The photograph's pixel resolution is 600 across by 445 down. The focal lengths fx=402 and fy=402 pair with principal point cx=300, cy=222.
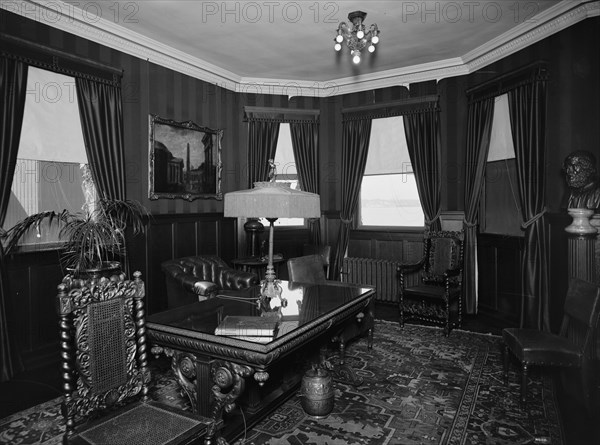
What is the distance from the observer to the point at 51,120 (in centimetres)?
412

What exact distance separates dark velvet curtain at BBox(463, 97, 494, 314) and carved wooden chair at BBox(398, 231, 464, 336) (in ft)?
1.06

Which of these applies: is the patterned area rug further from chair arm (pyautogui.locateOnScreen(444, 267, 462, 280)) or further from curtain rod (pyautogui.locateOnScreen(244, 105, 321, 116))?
curtain rod (pyautogui.locateOnScreen(244, 105, 321, 116))

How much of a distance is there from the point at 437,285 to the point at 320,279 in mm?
2121

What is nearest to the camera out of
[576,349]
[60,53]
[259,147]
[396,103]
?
[576,349]

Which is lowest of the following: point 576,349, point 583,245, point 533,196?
point 576,349

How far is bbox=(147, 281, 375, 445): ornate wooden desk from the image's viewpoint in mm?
2092

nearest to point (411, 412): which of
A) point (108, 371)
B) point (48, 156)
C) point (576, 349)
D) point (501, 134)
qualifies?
point (576, 349)

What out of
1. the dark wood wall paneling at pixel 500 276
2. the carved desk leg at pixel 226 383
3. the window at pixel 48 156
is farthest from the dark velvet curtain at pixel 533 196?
the window at pixel 48 156

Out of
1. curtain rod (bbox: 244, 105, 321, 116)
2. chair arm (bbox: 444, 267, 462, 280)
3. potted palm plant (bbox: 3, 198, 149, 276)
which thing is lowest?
chair arm (bbox: 444, 267, 462, 280)

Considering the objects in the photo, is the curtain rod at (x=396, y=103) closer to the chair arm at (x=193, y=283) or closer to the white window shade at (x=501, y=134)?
the white window shade at (x=501, y=134)

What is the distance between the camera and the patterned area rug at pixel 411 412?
2.70 meters

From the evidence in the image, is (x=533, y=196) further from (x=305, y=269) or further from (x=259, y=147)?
(x=259, y=147)

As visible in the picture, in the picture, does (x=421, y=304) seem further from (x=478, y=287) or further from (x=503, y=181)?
(x=503, y=181)

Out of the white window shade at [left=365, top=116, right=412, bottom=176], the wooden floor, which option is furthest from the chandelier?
the wooden floor
